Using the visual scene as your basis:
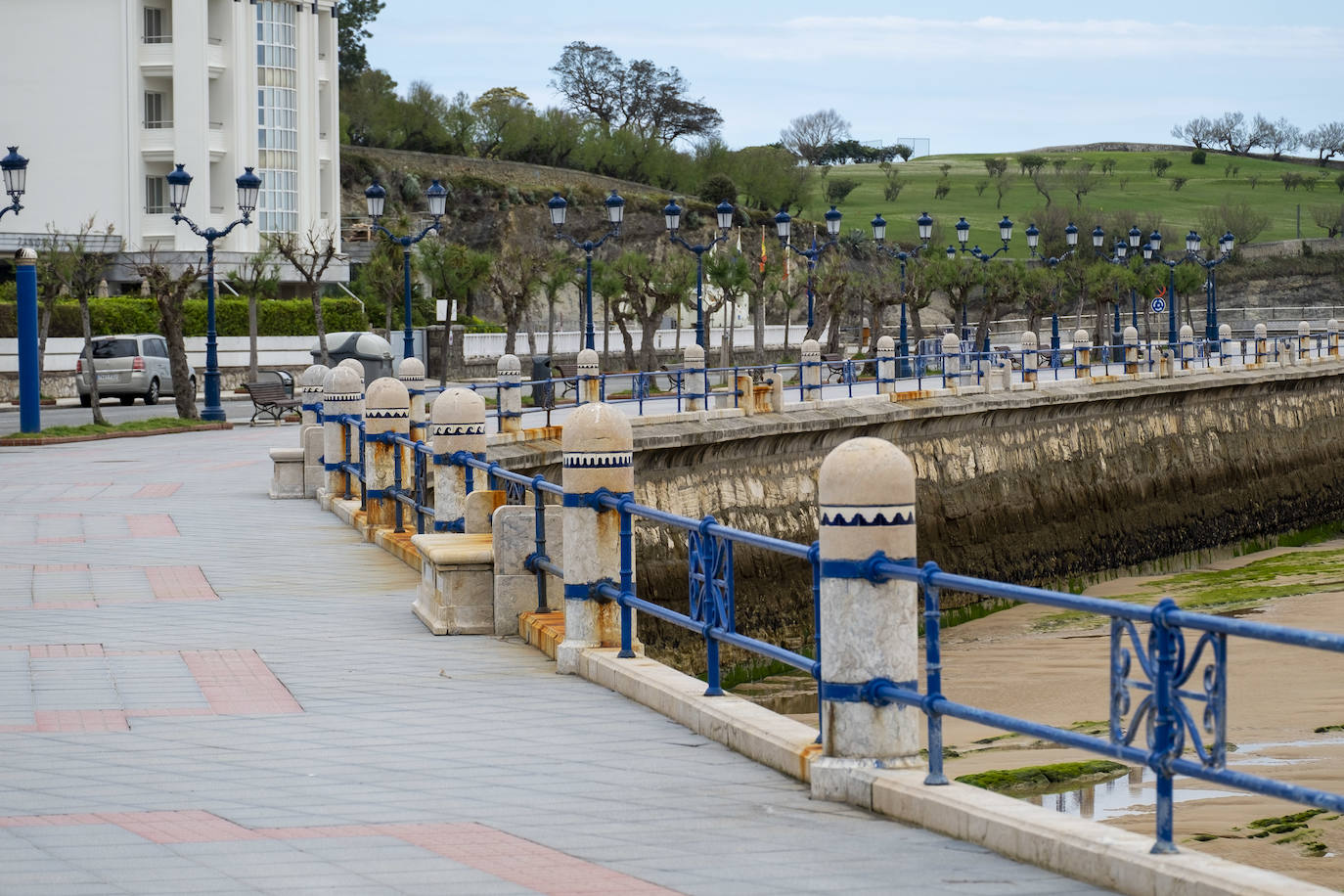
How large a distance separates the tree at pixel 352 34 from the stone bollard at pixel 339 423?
80544mm

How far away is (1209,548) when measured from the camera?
4056 cm

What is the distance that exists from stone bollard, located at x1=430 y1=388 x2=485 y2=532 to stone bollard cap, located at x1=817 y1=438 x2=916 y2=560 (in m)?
7.65

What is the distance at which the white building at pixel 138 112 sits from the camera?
6178cm

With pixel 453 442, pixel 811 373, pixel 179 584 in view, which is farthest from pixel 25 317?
pixel 453 442

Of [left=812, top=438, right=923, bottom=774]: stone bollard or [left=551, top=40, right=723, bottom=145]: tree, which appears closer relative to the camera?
[left=812, top=438, right=923, bottom=774]: stone bollard

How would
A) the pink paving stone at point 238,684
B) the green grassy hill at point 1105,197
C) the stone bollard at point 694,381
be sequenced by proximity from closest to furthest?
the pink paving stone at point 238,684 → the stone bollard at point 694,381 → the green grassy hill at point 1105,197

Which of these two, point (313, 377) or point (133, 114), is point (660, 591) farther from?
point (133, 114)

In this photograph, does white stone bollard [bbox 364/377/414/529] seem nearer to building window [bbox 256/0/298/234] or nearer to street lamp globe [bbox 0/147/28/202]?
street lamp globe [bbox 0/147/28/202]

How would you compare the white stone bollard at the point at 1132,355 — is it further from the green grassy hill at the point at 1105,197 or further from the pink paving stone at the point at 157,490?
the green grassy hill at the point at 1105,197

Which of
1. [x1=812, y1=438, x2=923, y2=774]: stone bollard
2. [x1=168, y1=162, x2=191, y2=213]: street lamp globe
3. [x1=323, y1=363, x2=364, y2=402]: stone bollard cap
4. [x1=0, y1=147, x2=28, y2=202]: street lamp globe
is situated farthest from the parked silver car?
[x1=812, y1=438, x2=923, y2=774]: stone bollard

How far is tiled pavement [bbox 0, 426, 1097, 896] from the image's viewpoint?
5574 millimetres

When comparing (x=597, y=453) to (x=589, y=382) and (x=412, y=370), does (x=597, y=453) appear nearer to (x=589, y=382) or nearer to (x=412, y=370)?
(x=412, y=370)

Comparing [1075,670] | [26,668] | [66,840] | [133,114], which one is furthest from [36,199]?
[66,840]

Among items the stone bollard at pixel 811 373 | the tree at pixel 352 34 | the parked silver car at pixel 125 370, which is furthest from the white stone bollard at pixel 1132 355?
the tree at pixel 352 34
